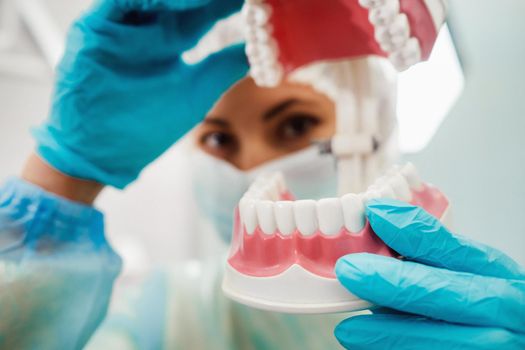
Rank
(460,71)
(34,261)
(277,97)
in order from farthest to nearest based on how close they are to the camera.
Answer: (277,97)
(460,71)
(34,261)

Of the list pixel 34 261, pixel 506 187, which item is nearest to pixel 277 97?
pixel 506 187

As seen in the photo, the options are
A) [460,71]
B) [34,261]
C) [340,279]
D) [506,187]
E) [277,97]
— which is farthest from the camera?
[277,97]

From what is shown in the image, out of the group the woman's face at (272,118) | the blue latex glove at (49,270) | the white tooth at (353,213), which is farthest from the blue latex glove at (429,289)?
the woman's face at (272,118)

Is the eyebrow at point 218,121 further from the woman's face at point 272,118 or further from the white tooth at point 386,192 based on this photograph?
the white tooth at point 386,192

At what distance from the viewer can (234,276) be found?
722 mm

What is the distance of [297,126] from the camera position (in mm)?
1362

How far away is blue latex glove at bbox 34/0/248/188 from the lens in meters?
0.92

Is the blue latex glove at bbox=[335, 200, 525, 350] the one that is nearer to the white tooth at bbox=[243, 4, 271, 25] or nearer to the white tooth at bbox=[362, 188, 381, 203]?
the white tooth at bbox=[362, 188, 381, 203]

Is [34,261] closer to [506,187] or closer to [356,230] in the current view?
[356,230]

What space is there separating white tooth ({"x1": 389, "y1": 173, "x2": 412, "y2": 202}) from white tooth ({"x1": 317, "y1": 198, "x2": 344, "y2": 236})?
0.12 metres

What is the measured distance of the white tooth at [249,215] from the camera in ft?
2.36

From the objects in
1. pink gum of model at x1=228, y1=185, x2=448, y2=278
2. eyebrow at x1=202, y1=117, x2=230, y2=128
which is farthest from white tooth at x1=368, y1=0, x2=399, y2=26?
eyebrow at x1=202, y1=117, x2=230, y2=128

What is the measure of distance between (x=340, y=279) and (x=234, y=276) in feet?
0.55

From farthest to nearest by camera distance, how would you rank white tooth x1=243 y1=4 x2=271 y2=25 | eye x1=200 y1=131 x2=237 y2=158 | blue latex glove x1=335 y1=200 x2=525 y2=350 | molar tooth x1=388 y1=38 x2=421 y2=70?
eye x1=200 y1=131 x2=237 y2=158 → white tooth x1=243 y1=4 x2=271 y2=25 → molar tooth x1=388 y1=38 x2=421 y2=70 → blue latex glove x1=335 y1=200 x2=525 y2=350
